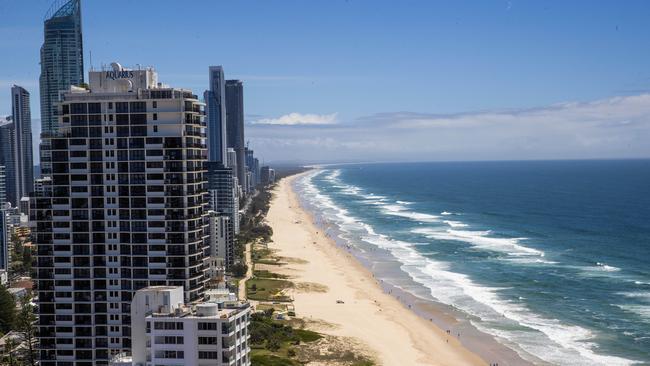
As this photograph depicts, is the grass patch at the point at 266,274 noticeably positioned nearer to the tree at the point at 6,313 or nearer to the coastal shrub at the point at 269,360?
the tree at the point at 6,313

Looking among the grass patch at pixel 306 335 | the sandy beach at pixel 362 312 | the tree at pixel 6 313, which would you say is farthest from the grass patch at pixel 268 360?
the tree at pixel 6 313

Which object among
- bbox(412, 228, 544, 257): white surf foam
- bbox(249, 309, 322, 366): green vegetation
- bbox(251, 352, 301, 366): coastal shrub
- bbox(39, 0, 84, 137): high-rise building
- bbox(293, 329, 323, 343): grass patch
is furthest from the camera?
bbox(39, 0, 84, 137): high-rise building

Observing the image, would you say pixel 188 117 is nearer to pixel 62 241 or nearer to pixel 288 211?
pixel 62 241

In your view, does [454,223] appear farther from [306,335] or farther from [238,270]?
[306,335]

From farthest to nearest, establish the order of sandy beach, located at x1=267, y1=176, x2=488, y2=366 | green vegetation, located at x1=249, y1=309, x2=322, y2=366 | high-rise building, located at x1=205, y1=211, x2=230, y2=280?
high-rise building, located at x1=205, y1=211, x2=230, y2=280
sandy beach, located at x1=267, y1=176, x2=488, y2=366
green vegetation, located at x1=249, y1=309, x2=322, y2=366

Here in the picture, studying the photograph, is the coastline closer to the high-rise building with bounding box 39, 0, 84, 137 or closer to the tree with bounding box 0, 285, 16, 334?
the tree with bounding box 0, 285, 16, 334

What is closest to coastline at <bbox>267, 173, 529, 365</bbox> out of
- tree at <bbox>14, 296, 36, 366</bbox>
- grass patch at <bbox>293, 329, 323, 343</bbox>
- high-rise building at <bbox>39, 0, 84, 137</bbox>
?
grass patch at <bbox>293, 329, 323, 343</bbox>

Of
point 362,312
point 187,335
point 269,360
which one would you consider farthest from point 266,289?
point 187,335

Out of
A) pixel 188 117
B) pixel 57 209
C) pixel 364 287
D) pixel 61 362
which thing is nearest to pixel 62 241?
pixel 57 209
